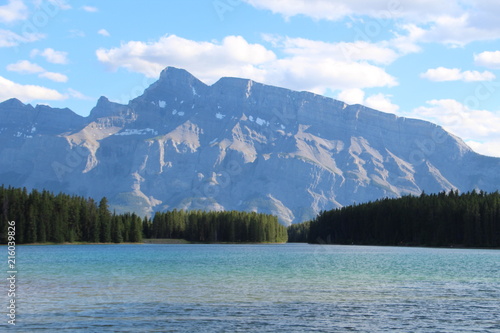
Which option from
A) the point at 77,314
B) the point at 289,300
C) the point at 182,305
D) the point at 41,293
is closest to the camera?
the point at 77,314

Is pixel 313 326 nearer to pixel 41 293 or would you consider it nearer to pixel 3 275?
pixel 41 293

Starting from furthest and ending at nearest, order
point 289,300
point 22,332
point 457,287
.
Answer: point 457,287
point 289,300
point 22,332

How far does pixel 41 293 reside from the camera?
194 ft

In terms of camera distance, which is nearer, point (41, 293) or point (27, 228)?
point (41, 293)

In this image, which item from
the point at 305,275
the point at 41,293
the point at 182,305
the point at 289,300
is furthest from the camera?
the point at 305,275

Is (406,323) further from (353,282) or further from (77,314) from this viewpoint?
(353,282)

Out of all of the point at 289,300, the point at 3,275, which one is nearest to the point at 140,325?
the point at 289,300

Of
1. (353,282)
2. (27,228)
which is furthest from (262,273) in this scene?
(27,228)

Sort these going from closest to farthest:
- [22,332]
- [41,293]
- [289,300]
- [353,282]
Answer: [22,332], [289,300], [41,293], [353,282]

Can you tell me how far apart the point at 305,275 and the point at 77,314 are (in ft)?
142

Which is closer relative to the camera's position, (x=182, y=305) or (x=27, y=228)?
(x=182, y=305)

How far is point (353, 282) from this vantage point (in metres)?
73.9

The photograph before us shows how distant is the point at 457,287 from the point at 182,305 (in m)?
33.7

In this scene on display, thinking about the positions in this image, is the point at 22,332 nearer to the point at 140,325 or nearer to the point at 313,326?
the point at 140,325
